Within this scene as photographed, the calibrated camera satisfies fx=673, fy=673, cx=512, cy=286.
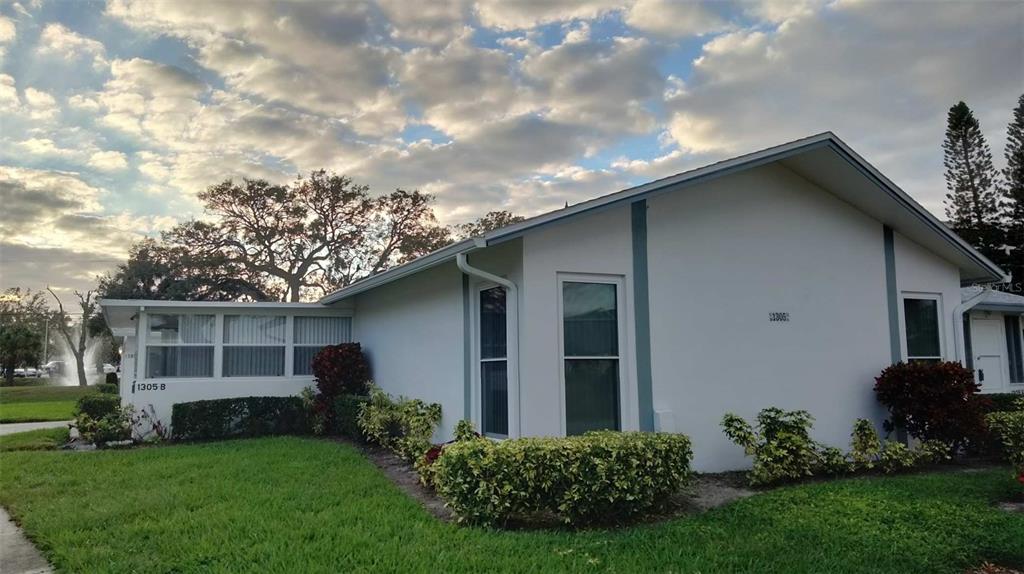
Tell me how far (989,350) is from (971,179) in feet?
57.1

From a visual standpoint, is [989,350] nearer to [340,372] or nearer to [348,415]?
[348,415]

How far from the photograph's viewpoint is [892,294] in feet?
33.1

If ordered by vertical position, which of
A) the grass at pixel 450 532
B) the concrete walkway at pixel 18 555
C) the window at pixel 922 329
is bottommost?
the concrete walkway at pixel 18 555

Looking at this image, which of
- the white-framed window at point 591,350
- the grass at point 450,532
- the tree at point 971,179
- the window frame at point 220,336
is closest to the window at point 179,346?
the window frame at point 220,336

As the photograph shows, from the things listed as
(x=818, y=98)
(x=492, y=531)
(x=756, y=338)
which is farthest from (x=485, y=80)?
(x=492, y=531)

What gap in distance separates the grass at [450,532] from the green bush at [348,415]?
11.1ft

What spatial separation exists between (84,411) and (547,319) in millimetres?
11918

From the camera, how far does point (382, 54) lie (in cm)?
1125

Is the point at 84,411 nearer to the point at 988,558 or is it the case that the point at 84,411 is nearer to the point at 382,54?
the point at 382,54

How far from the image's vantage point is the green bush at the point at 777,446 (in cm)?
759

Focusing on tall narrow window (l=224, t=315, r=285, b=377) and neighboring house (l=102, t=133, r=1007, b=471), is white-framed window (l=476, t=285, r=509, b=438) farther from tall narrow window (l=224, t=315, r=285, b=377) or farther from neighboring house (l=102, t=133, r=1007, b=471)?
tall narrow window (l=224, t=315, r=285, b=377)

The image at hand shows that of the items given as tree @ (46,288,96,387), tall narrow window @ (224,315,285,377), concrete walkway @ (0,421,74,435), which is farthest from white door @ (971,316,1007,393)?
tree @ (46,288,96,387)

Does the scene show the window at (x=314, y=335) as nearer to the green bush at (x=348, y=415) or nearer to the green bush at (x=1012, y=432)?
the green bush at (x=348, y=415)

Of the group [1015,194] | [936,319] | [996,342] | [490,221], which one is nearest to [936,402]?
[936,319]
